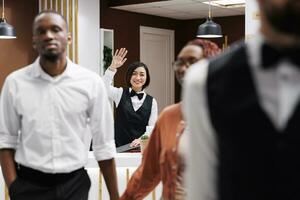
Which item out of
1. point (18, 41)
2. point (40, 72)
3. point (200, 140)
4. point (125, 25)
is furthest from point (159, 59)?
point (200, 140)

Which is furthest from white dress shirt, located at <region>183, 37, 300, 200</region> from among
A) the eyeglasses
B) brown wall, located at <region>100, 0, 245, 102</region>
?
brown wall, located at <region>100, 0, 245, 102</region>

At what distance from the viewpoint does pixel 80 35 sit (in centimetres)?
837

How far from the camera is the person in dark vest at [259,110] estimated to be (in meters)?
0.78

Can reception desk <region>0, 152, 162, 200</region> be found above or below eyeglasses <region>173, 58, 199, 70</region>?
below

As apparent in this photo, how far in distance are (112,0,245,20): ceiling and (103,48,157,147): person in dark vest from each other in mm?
3744

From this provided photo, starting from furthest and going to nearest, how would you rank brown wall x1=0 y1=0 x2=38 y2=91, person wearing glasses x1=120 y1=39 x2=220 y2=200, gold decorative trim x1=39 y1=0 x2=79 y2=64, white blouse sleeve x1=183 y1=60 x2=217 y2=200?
1. gold decorative trim x1=39 y1=0 x2=79 y2=64
2. brown wall x1=0 y1=0 x2=38 y2=91
3. person wearing glasses x1=120 y1=39 x2=220 y2=200
4. white blouse sleeve x1=183 y1=60 x2=217 y2=200

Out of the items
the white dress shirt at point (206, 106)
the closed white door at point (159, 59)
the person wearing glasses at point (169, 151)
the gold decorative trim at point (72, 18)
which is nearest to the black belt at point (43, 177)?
the person wearing glasses at point (169, 151)

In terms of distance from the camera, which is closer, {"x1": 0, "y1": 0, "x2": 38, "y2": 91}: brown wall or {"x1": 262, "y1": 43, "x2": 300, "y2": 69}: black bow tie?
{"x1": 262, "y1": 43, "x2": 300, "y2": 69}: black bow tie

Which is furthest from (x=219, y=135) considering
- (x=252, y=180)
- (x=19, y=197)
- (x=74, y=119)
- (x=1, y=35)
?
(x=1, y=35)

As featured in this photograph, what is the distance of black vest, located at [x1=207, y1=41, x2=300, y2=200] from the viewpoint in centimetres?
79

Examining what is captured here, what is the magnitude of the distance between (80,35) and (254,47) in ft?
25.2

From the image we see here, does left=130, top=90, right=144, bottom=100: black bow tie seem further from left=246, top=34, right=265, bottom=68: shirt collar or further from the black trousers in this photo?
left=246, top=34, right=265, bottom=68: shirt collar

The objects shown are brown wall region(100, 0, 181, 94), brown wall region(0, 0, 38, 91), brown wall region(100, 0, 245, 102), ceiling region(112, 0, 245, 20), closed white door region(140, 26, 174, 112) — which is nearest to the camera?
brown wall region(0, 0, 38, 91)

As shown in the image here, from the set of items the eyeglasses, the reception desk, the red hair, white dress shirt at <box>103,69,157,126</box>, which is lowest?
the reception desk
